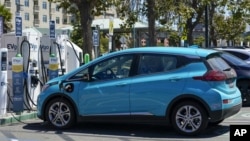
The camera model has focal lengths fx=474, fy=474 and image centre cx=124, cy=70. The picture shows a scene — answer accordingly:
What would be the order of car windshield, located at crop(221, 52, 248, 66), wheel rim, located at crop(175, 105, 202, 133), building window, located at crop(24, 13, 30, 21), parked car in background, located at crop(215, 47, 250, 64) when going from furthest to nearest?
building window, located at crop(24, 13, 30, 21)
parked car in background, located at crop(215, 47, 250, 64)
car windshield, located at crop(221, 52, 248, 66)
wheel rim, located at crop(175, 105, 202, 133)

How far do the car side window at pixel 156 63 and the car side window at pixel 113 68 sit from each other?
0.25 metres

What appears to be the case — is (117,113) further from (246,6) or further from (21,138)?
(246,6)

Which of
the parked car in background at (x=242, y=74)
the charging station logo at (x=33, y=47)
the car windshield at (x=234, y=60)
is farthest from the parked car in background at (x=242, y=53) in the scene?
the charging station logo at (x=33, y=47)

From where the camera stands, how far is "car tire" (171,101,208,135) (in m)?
8.48

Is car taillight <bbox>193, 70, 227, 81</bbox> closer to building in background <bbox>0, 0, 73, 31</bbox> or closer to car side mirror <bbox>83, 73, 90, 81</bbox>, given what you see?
car side mirror <bbox>83, 73, 90, 81</bbox>

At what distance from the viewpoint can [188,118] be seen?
856 centimetres

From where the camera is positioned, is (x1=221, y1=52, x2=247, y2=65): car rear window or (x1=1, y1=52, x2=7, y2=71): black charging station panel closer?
(x1=1, y1=52, x2=7, y2=71): black charging station panel

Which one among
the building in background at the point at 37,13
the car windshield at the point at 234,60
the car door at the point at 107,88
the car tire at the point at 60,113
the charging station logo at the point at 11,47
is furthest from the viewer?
the building in background at the point at 37,13

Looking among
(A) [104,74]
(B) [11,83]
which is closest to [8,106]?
(B) [11,83]

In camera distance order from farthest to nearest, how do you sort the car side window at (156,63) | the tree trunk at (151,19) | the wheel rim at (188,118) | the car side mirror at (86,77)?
the tree trunk at (151,19), the car side mirror at (86,77), the car side window at (156,63), the wheel rim at (188,118)

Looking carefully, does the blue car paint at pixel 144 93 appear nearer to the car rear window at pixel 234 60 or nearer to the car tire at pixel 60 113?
the car tire at pixel 60 113

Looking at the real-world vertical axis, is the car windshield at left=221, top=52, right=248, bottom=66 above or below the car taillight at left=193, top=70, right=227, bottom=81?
above

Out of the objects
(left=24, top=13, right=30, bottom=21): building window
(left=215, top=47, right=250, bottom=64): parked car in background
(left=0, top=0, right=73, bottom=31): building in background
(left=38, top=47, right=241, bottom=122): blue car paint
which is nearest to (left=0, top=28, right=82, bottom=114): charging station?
(left=38, top=47, right=241, bottom=122): blue car paint

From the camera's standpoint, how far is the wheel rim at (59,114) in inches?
372
